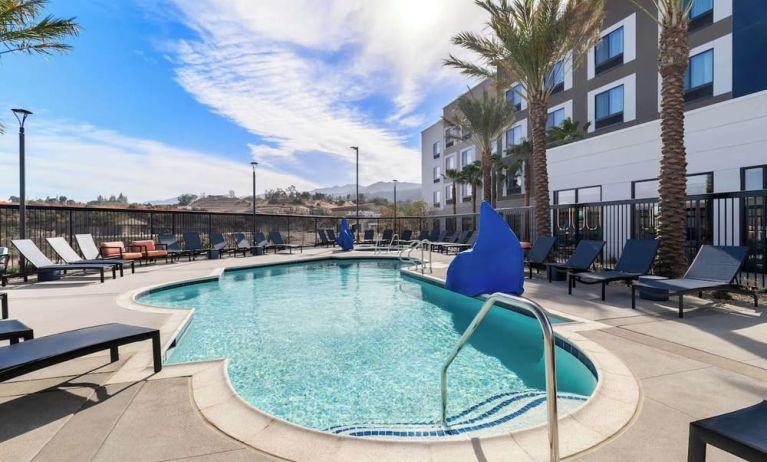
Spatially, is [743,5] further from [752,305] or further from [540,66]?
[752,305]

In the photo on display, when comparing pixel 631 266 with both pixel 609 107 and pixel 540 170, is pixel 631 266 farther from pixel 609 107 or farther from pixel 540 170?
pixel 609 107

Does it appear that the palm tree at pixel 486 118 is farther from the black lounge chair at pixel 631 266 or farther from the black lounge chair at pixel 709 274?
the black lounge chair at pixel 709 274

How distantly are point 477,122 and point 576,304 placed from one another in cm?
1639

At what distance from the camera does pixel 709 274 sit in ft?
19.0

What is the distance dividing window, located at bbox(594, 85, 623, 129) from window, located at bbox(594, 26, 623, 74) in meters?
1.25

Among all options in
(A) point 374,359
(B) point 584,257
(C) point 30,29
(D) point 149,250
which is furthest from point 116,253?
(B) point 584,257

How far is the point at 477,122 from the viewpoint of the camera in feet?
67.7

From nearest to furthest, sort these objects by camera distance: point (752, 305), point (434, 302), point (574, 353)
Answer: point (574, 353) → point (752, 305) → point (434, 302)

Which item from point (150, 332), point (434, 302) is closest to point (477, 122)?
point (434, 302)

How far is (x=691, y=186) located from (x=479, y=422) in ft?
42.3

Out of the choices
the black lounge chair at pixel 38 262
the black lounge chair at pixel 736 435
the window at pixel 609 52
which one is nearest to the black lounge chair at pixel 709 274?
the black lounge chair at pixel 736 435

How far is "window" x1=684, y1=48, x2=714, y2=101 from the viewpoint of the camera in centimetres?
1448

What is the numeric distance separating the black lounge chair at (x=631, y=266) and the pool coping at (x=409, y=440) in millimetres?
3639

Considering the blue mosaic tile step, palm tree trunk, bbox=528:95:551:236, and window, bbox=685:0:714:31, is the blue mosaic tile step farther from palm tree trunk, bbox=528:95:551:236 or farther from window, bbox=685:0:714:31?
window, bbox=685:0:714:31
